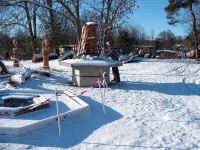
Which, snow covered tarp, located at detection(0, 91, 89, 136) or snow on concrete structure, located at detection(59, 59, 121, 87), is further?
snow on concrete structure, located at detection(59, 59, 121, 87)

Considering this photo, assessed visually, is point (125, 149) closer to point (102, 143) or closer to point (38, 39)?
point (102, 143)

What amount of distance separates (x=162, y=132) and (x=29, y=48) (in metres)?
36.6

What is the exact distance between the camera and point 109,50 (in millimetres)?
11625

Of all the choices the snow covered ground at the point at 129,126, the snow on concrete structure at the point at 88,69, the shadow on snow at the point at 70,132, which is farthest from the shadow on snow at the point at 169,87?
the shadow on snow at the point at 70,132

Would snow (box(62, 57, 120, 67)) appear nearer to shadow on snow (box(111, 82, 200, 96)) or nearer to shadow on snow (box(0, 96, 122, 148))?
shadow on snow (box(111, 82, 200, 96))

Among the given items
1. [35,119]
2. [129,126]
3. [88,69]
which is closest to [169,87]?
[88,69]

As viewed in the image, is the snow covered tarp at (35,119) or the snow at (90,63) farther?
the snow at (90,63)

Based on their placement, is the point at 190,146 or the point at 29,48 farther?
the point at 29,48

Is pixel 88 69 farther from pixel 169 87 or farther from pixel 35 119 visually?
pixel 35 119

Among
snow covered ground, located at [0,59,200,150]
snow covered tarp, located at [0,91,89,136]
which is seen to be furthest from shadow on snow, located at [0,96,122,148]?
snow covered tarp, located at [0,91,89,136]

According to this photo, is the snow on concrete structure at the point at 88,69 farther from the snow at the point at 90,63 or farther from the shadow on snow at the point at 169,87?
the shadow on snow at the point at 169,87

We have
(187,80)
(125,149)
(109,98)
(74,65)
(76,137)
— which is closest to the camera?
(125,149)

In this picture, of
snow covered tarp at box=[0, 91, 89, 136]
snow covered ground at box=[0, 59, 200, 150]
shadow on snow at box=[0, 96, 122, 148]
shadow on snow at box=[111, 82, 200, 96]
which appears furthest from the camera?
shadow on snow at box=[111, 82, 200, 96]

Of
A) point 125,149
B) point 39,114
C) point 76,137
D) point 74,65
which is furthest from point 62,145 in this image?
point 74,65
